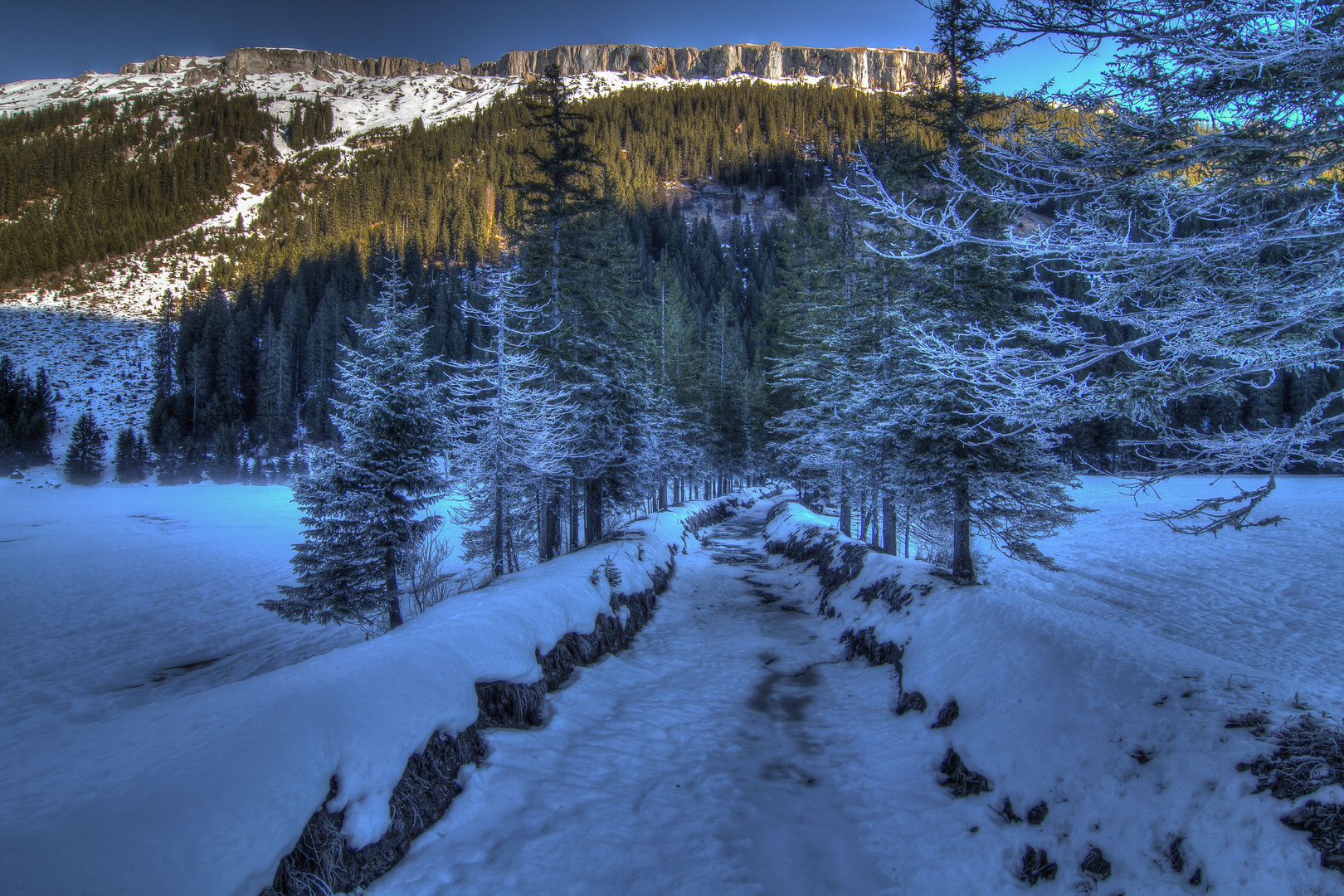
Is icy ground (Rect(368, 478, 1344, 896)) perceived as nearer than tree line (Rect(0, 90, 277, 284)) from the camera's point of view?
Yes

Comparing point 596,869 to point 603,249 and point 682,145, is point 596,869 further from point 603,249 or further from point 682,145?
point 682,145

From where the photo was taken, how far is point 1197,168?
4.00 metres

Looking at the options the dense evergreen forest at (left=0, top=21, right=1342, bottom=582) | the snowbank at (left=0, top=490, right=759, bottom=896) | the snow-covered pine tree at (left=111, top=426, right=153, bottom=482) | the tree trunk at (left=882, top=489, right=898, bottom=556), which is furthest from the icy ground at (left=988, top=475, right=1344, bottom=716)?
the snow-covered pine tree at (left=111, top=426, right=153, bottom=482)

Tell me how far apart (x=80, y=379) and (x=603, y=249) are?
232 ft

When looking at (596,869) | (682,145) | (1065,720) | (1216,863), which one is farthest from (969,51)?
(682,145)

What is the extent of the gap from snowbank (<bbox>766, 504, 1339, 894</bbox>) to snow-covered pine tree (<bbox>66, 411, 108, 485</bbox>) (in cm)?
5839

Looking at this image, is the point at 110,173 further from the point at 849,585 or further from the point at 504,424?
the point at 849,585

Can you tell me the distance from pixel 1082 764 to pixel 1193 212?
163 inches

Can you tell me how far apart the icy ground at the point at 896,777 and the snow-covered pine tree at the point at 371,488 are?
6.77 m

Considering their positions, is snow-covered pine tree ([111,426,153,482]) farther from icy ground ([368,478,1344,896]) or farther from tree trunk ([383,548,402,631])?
icy ground ([368,478,1344,896])

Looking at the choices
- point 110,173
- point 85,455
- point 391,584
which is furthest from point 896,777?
point 110,173

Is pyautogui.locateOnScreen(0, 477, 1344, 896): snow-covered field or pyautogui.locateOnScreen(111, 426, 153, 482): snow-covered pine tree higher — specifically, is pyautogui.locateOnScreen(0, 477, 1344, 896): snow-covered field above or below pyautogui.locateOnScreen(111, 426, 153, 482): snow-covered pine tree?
below

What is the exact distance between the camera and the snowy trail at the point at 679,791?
12.0 feet

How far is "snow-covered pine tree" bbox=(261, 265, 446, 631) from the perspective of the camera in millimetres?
11031
